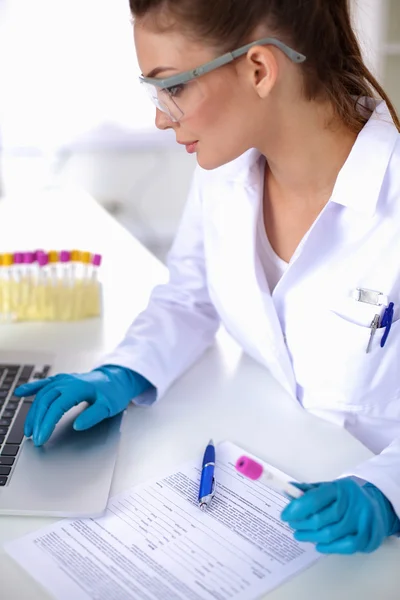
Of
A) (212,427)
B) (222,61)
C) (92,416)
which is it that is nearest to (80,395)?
(92,416)

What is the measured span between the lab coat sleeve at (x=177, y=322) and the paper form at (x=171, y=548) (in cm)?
30

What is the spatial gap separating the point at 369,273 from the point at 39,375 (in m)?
0.61

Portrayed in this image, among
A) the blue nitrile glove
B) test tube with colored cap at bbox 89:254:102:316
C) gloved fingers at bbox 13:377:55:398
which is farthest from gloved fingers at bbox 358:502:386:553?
test tube with colored cap at bbox 89:254:102:316

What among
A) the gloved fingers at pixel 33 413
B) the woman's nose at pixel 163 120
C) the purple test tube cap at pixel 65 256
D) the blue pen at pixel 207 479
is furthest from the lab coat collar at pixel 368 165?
the purple test tube cap at pixel 65 256

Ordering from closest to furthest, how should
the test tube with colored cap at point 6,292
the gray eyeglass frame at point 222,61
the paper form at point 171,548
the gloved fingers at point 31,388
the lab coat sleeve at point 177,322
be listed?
the paper form at point 171,548 → the gray eyeglass frame at point 222,61 → the gloved fingers at point 31,388 → the lab coat sleeve at point 177,322 → the test tube with colored cap at point 6,292

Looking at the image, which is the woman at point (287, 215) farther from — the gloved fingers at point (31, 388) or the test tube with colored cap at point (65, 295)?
the test tube with colored cap at point (65, 295)

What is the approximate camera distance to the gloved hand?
0.97 meters

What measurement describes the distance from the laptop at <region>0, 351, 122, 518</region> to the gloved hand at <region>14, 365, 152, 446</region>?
23mm

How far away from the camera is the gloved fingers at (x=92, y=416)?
3.25ft

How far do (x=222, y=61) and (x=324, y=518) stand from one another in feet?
2.15

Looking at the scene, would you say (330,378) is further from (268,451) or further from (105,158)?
(105,158)

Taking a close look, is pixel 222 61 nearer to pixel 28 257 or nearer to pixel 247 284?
pixel 247 284

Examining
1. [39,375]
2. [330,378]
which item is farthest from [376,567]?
[39,375]

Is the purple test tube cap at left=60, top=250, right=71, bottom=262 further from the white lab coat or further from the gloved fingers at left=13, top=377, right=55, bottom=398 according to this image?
the gloved fingers at left=13, top=377, right=55, bottom=398
